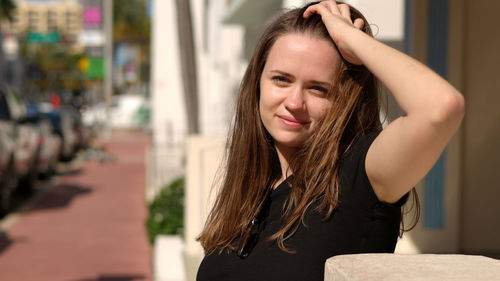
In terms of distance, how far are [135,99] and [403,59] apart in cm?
3850

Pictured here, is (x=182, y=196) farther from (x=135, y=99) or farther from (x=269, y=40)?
(x=135, y=99)

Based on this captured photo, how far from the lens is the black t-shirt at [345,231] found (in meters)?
1.90

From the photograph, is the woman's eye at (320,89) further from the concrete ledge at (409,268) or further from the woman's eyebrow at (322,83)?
the concrete ledge at (409,268)

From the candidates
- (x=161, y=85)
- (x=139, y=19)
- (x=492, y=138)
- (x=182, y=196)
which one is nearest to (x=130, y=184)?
(x=161, y=85)

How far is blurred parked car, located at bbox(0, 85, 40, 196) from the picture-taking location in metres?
11.7

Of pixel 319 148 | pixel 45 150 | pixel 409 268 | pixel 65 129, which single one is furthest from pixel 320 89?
pixel 65 129

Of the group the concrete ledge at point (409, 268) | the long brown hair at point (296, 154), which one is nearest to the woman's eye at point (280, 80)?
the long brown hair at point (296, 154)

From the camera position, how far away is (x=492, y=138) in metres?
5.62

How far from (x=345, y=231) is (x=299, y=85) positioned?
0.42 m

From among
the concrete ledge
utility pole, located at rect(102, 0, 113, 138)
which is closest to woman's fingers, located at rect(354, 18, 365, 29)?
the concrete ledge

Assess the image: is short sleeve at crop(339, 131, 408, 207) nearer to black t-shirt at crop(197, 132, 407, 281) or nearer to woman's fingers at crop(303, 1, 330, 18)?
black t-shirt at crop(197, 132, 407, 281)

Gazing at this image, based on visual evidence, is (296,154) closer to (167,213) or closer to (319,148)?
(319,148)

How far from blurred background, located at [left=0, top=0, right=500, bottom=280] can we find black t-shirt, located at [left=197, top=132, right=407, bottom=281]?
0.70 meters

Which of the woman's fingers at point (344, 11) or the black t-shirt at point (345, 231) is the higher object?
the woman's fingers at point (344, 11)
